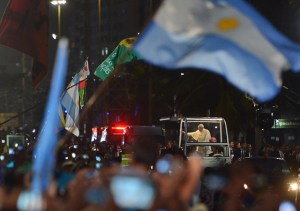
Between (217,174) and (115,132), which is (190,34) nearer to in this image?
(217,174)

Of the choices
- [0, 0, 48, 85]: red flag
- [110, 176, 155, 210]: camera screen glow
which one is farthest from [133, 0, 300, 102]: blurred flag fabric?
[0, 0, 48, 85]: red flag

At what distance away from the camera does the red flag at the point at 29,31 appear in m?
13.6

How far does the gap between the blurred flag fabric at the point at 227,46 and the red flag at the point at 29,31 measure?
659 cm

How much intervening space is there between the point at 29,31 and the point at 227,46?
22.7 ft

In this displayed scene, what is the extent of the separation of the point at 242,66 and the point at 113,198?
236 cm

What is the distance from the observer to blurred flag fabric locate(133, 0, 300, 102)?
7.24m

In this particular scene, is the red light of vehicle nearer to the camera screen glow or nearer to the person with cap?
the person with cap

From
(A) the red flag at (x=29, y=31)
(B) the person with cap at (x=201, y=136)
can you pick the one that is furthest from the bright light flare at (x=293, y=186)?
(B) the person with cap at (x=201, y=136)

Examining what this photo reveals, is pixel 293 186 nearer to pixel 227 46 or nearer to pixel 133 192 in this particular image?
pixel 227 46

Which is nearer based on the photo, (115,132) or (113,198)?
(113,198)

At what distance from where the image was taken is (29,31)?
13648mm

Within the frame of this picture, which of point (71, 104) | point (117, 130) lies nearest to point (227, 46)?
point (71, 104)

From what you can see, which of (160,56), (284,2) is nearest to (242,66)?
(160,56)

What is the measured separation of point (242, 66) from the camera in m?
7.35
